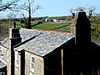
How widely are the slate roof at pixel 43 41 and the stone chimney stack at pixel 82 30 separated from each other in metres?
0.75

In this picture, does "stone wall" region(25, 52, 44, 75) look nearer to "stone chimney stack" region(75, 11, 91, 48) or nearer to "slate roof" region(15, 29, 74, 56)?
"slate roof" region(15, 29, 74, 56)

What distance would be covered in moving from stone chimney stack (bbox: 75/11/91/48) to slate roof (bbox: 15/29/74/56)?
75 cm

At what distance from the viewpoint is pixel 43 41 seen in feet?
75.2

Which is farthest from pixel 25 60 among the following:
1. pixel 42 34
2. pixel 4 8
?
pixel 4 8

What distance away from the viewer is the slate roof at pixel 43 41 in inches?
809

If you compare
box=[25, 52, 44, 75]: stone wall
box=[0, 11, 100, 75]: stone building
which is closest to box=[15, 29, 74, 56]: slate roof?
box=[0, 11, 100, 75]: stone building

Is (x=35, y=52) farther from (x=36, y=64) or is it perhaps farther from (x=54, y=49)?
(x=54, y=49)

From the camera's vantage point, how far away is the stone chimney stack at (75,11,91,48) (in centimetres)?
2061

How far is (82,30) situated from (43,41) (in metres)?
→ 4.01

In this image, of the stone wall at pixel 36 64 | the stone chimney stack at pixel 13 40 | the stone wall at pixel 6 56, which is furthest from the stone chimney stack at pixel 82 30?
the stone wall at pixel 6 56

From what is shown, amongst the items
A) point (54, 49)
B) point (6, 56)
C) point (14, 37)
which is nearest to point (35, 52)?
point (54, 49)

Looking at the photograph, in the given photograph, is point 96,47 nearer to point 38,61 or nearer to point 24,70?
point 38,61

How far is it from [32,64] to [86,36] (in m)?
5.34

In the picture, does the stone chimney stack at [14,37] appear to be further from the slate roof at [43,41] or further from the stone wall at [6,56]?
the stone wall at [6,56]
